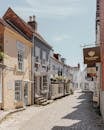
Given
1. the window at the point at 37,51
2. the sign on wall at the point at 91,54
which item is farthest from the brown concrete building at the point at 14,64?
the sign on wall at the point at 91,54

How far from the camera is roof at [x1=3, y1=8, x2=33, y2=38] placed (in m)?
29.9

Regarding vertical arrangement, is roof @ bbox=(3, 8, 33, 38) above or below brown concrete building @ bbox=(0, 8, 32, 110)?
above

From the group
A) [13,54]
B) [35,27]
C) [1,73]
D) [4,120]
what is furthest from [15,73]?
[35,27]

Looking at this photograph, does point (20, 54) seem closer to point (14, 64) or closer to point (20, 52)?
point (20, 52)

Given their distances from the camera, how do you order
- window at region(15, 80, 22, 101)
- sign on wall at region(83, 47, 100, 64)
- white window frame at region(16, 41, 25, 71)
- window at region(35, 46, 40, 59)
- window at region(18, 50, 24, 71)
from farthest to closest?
window at region(35, 46, 40, 59) < window at region(18, 50, 24, 71) < white window frame at region(16, 41, 25, 71) < window at region(15, 80, 22, 101) < sign on wall at region(83, 47, 100, 64)

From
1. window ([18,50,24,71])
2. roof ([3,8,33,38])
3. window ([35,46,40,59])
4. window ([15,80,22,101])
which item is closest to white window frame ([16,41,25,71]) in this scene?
window ([18,50,24,71])

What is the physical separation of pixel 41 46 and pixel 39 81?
3.82 meters

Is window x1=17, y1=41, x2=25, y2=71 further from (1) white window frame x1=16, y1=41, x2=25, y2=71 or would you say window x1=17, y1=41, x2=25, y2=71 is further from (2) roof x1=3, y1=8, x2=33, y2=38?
(2) roof x1=3, y1=8, x2=33, y2=38

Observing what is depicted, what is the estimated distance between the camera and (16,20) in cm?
3050

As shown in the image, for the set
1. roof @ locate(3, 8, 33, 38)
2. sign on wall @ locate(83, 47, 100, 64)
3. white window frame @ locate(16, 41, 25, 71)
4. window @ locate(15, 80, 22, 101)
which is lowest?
window @ locate(15, 80, 22, 101)

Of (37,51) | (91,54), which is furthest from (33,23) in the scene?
(91,54)

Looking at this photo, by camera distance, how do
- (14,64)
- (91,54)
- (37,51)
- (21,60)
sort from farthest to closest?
(37,51)
(21,60)
(14,64)
(91,54)

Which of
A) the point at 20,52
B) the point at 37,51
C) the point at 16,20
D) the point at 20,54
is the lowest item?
the point at 20,54

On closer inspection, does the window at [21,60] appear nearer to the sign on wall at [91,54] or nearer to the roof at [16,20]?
the roof at [16,20]
